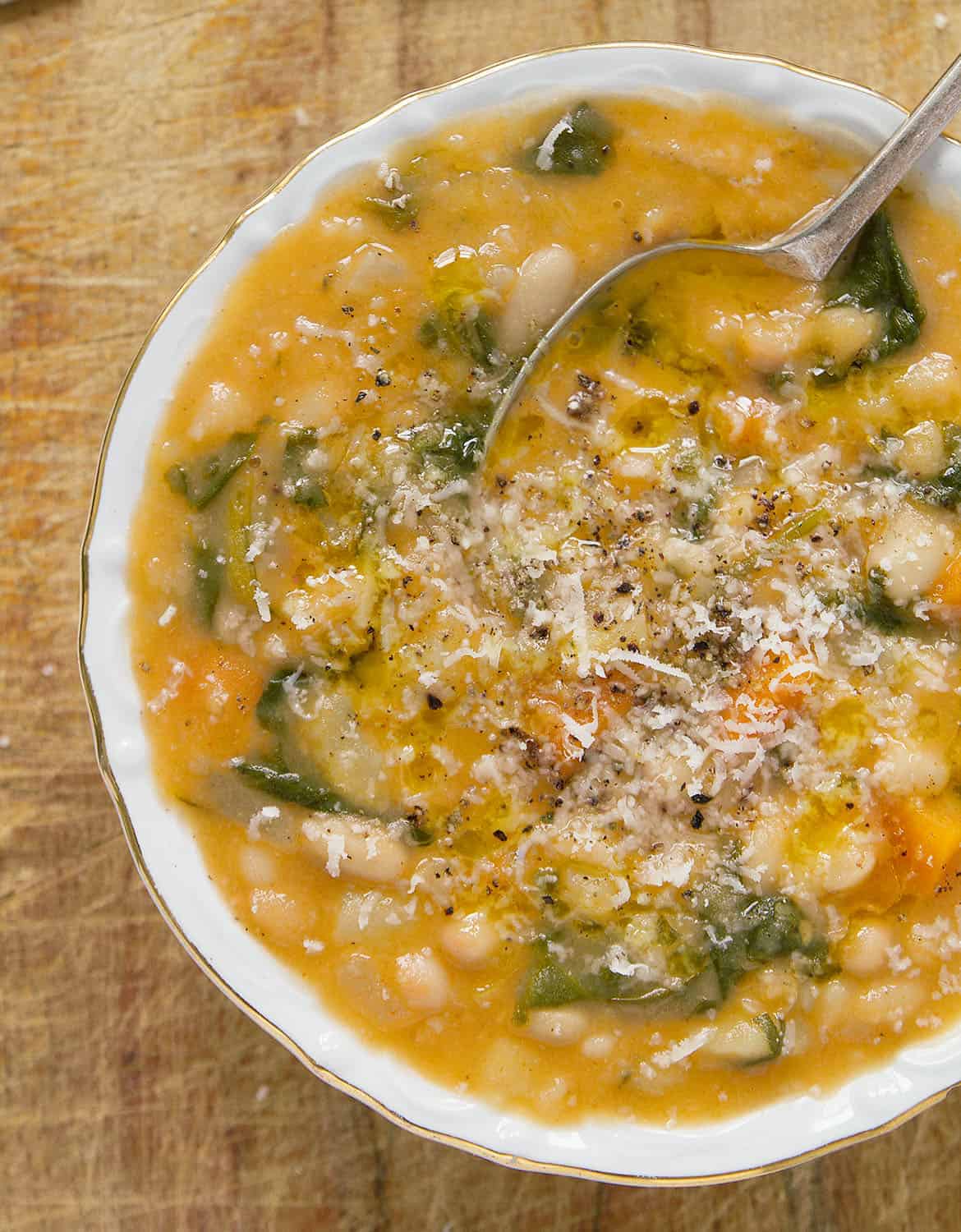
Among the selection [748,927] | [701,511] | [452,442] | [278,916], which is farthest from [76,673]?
[748,927]

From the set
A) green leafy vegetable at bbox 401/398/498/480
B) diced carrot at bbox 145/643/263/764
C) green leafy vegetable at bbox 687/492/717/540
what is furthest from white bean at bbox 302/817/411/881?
green leafy vegetable at bbox 687/492/717/540

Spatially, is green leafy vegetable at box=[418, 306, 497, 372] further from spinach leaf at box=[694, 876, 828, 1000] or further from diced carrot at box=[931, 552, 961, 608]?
spinach leaf at box=[694, 876, 828, 1000]

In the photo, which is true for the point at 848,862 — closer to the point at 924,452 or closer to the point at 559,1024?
the point at 559,1024

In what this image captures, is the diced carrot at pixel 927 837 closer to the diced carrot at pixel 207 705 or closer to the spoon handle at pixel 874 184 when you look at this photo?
the spoon handle at pixel 874 184

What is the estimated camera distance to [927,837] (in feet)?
7.05

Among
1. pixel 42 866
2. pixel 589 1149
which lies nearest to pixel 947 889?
pixel 589 1149

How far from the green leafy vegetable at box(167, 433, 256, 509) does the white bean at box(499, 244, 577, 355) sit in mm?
546

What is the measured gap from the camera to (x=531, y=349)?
2.19 m

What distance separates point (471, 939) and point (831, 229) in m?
1.49

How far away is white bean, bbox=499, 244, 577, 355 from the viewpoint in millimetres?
2113

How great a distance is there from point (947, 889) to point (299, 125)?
2.15 meters

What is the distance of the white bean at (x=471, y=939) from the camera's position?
2.13 m

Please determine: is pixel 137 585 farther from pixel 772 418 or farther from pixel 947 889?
pixel 947 889

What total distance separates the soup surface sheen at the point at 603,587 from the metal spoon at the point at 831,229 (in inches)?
1.4
